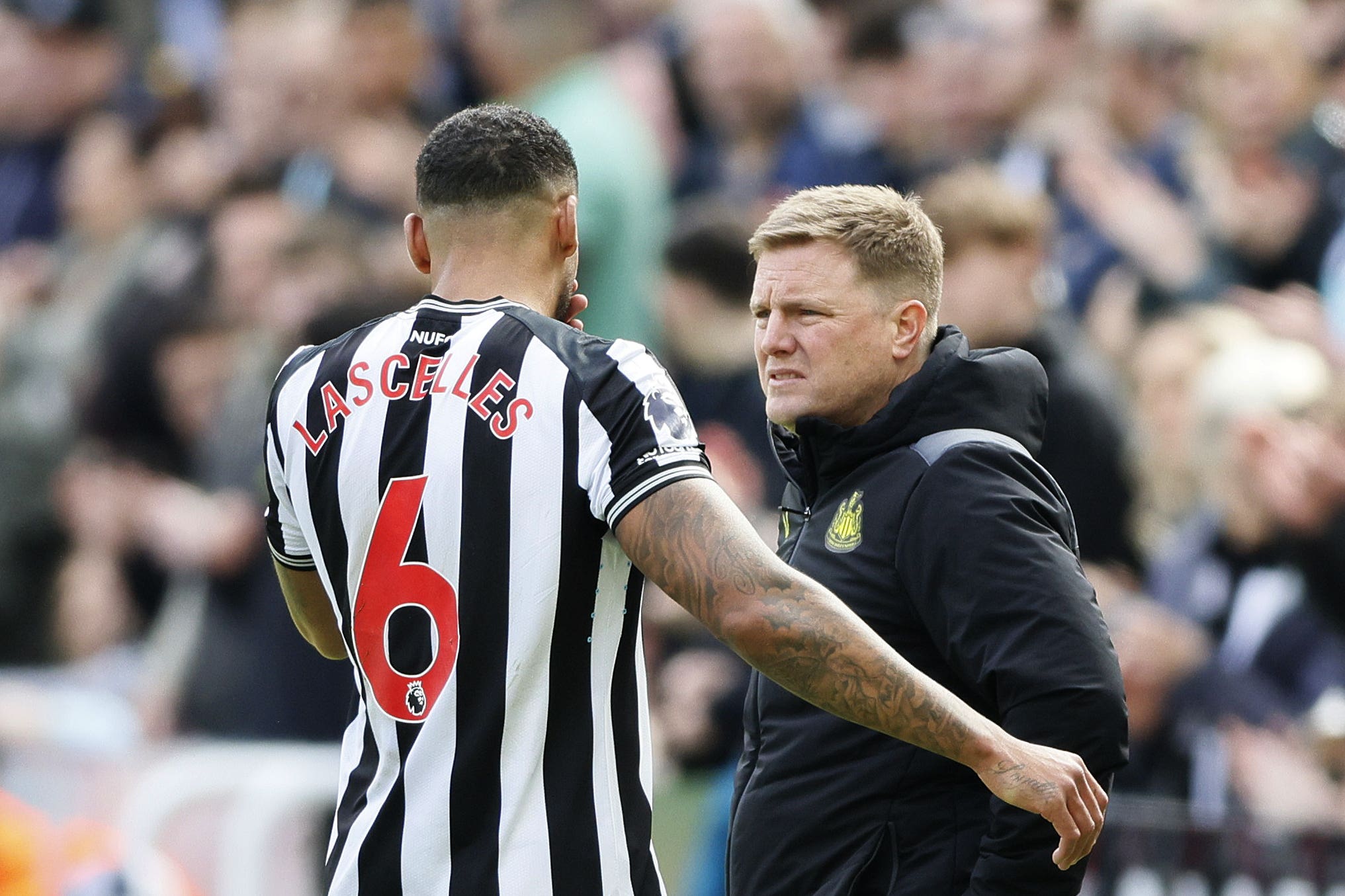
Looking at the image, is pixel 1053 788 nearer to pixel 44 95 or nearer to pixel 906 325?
pixel 906 325

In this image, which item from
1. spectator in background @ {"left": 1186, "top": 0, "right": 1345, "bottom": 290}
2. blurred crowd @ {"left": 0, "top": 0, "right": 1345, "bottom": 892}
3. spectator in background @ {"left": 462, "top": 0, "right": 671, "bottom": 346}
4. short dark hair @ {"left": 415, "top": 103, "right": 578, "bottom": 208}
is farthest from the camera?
spectator in background @ {"left": 462, "top": 0, "right": 671, "bottom": 346}

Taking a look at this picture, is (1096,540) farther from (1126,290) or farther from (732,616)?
(732,616)

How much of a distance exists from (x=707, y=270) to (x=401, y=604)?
3.57 metres

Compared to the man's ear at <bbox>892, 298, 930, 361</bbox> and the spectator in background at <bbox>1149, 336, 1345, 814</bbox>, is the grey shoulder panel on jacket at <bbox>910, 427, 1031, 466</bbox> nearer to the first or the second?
the man's ear at <bbox>892, 298, 930, 361</bbox>

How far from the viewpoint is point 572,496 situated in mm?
2594

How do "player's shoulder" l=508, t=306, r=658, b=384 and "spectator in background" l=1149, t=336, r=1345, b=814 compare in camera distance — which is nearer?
"player's shoulder" l=508, t=306, r=658, b=384

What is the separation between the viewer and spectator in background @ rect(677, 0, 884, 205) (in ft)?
22.3

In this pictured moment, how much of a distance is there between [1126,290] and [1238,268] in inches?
15.2

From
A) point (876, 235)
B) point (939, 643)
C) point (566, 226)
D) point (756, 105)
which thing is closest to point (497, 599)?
point (566, 226)

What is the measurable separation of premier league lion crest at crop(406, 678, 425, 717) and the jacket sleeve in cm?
81

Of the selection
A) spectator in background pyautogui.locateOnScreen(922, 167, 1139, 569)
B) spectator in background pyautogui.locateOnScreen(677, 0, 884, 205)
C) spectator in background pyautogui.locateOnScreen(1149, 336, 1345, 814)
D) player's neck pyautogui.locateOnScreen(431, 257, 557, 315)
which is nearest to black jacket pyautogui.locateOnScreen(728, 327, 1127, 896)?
player's neck pyautogui.locateOnScreen(431, 257, 557, 315)

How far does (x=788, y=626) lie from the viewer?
8.08ft

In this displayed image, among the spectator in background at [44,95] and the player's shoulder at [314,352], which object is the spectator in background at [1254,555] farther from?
the spectator in background at [44,95]

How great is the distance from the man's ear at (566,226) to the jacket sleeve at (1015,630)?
0.72 metres
